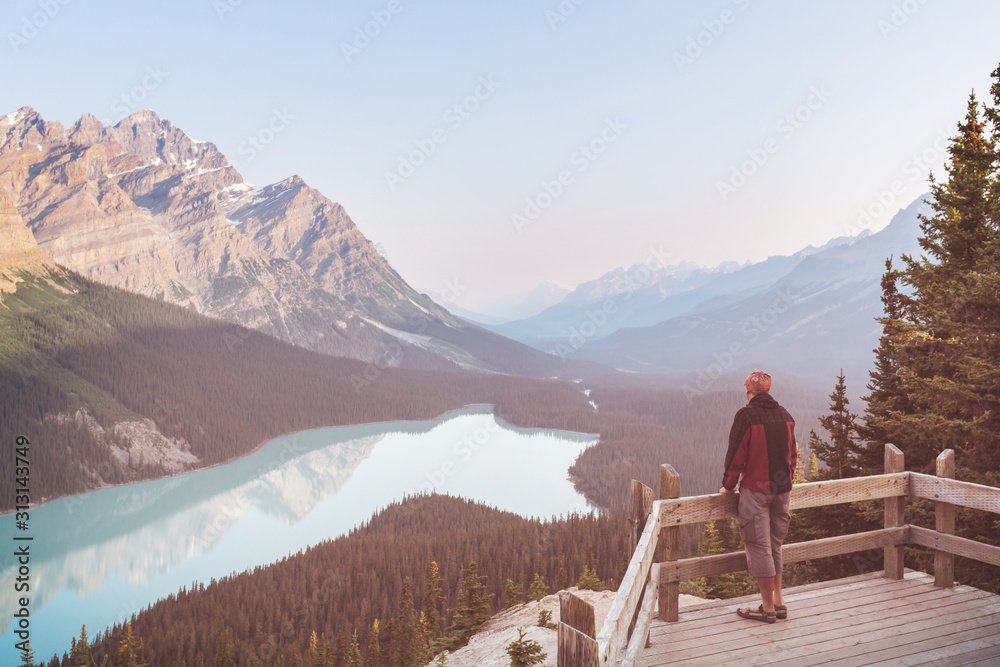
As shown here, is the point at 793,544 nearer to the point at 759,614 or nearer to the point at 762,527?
the point at 762,527

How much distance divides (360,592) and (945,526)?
43.6 m

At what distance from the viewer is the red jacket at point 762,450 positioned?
7258mm

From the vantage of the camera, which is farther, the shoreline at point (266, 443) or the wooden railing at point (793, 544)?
the shoreline at point (266, 443)

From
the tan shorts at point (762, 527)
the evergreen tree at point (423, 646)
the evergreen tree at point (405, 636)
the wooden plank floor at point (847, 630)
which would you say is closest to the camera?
the wooden plank floor at point (847, 630)

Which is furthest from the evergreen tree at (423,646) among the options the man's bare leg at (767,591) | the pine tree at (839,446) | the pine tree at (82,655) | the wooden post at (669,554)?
the pine tree at (82,655)

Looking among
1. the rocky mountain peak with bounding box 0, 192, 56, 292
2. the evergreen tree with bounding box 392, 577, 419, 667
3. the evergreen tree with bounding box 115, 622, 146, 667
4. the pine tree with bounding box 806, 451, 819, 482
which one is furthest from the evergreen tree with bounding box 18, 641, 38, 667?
the rocky mountain peak with bounding box 0, 192, 56, 292

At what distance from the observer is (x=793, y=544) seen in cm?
764

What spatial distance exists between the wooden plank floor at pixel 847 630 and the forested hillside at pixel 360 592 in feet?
76.0

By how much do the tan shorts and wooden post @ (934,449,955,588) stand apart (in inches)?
112

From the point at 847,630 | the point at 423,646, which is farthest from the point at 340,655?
the point at 847,630

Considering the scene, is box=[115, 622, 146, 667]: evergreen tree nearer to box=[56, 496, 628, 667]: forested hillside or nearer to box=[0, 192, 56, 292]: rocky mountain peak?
box=[56, 496, 628, 667]: forested hillside

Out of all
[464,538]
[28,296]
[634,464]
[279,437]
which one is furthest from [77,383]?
[634,464]

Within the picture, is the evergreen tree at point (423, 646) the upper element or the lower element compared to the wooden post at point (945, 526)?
lower

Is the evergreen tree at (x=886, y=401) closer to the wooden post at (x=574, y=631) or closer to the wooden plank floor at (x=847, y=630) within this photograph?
the wooden plank floor at (x=847, y=630)
